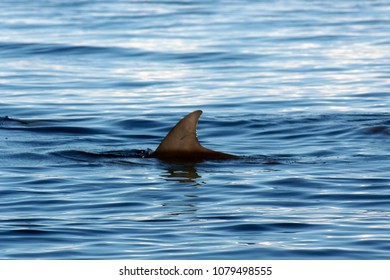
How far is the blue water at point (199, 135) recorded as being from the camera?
9055 mm

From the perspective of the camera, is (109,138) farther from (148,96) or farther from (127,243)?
(127,243)

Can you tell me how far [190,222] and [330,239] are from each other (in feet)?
4.08

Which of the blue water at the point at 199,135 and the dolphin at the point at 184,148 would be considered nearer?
the blue water at the point at 199,135

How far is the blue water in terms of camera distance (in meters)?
9.05

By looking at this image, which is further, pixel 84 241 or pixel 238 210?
pixel 238 210

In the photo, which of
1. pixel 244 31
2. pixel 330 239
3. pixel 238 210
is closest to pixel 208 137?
pixel 238 210

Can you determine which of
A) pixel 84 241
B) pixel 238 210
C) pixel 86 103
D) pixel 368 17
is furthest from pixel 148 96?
pixel 368 17

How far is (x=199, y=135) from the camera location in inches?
575

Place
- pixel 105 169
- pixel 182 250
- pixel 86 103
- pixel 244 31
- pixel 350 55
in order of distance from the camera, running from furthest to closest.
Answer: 1. pixel 244 31
2. pixel 350 55
3. pixel 86 103
4. pixel 105 169
5. pixel 182 250

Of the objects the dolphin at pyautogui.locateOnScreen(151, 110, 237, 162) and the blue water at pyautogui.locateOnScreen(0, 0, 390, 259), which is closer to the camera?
the blue water at pyautogui.locateOnScreen(0, 0, 390, 259)

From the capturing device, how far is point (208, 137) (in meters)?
14.4

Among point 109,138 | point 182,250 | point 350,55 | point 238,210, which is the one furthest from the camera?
point 350,55

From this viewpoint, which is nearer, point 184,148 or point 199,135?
point 184,148

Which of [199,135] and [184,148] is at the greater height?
[184,148]
